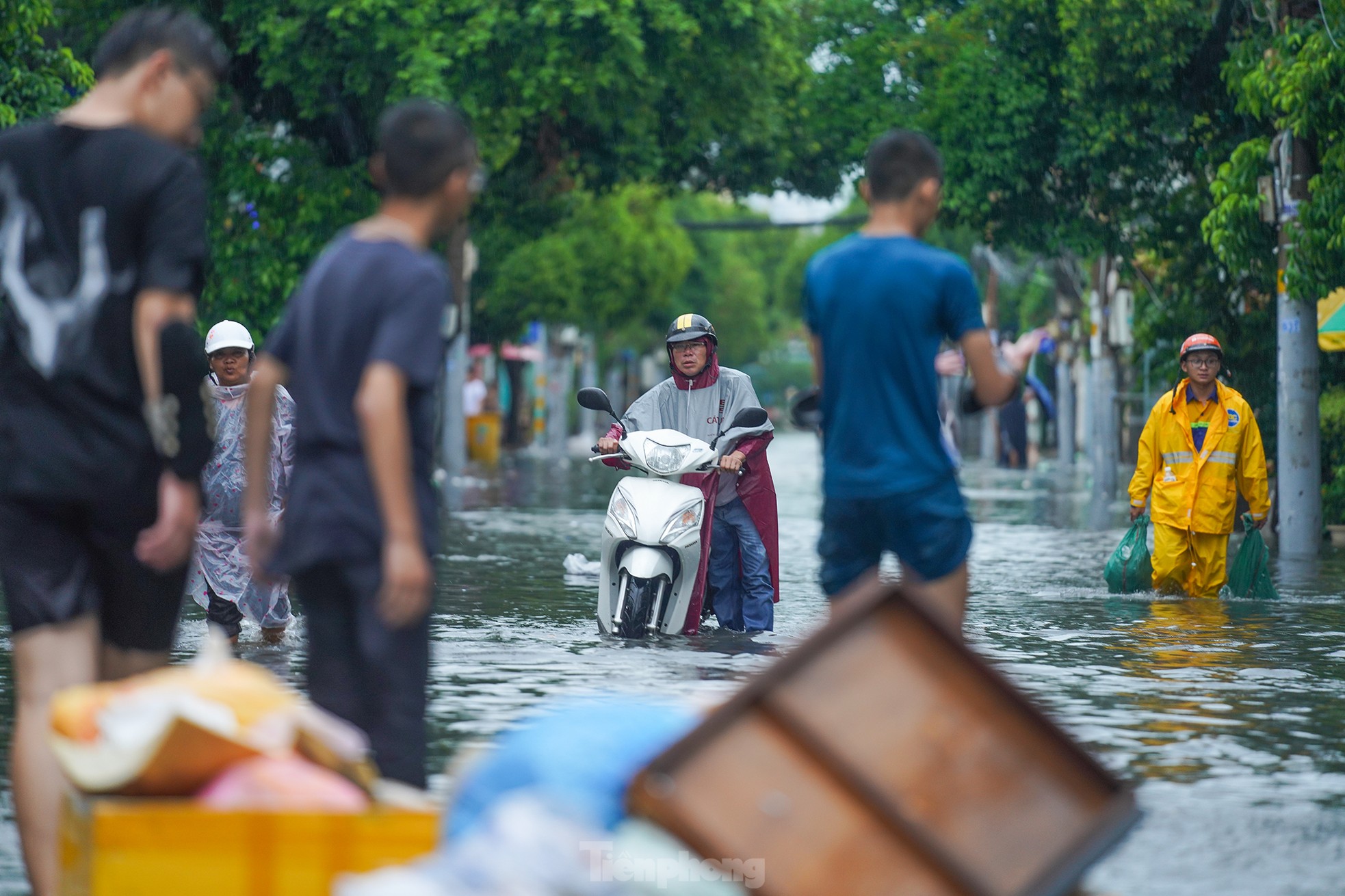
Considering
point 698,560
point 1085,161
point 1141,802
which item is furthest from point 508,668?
point 1085,161

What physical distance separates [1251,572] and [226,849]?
373 inches

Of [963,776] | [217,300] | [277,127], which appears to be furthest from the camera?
[277,127]

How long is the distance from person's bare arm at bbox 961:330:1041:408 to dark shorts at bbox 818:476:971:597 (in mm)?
235

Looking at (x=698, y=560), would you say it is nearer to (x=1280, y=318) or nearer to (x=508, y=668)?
(x=508, y=668)

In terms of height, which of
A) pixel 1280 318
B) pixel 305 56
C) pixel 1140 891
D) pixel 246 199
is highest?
pixel 305 56

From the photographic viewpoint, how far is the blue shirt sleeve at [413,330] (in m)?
3.92

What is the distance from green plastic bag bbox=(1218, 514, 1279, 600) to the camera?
1193cm

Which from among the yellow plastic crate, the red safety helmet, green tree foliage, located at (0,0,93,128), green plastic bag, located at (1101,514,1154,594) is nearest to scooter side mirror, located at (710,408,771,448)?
the red safety helmet

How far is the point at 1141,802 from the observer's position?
5.77 metres

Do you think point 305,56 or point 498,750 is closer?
point 498,750

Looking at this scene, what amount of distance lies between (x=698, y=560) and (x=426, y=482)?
5.59m

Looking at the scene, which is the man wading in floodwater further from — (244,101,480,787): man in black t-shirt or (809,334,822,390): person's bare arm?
(244,101,480,787): man in black t-shirt

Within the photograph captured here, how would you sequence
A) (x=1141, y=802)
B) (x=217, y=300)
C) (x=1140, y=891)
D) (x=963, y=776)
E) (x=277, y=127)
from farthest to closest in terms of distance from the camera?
1. (x=277, y=127)
2. (x=217, y=300)
3. (x=1141, y=802)
4. (x=1140, y=891)
5. (x=963, y=776)

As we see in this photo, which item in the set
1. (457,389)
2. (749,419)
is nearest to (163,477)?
(749,419)
